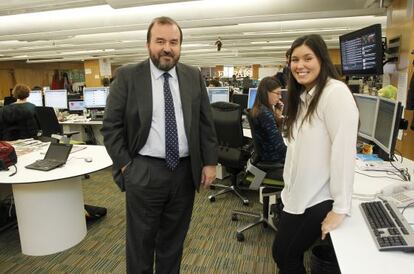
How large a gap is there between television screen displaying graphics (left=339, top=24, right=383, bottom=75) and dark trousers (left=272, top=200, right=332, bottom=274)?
1912mm

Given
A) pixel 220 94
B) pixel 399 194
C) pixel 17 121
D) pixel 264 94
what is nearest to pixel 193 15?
pixel 220 94

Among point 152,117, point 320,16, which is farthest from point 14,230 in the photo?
point 320,16

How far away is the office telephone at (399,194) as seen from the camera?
155 cm

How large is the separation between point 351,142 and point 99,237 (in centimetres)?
234

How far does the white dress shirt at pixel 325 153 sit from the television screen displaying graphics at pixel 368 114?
1.23 m

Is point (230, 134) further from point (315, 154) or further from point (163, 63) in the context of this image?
point (315, 154)

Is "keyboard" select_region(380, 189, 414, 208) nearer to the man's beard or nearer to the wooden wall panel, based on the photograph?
the man's beard

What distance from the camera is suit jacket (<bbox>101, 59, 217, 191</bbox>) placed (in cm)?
163

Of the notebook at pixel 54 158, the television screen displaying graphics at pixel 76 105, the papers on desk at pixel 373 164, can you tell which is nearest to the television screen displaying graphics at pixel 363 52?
the papers on desk at pixel 373 164

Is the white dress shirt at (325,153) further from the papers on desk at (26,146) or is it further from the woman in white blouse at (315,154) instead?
the papers on desk at (26,146)

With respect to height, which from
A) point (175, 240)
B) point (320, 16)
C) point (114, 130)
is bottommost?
point (175, 240)

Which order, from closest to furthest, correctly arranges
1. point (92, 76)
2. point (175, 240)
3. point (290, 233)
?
point (290, 233) → point (175, 240) → point (92, 76)

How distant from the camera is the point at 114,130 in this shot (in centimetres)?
164

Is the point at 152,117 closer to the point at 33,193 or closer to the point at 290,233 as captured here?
the point at 290,233
